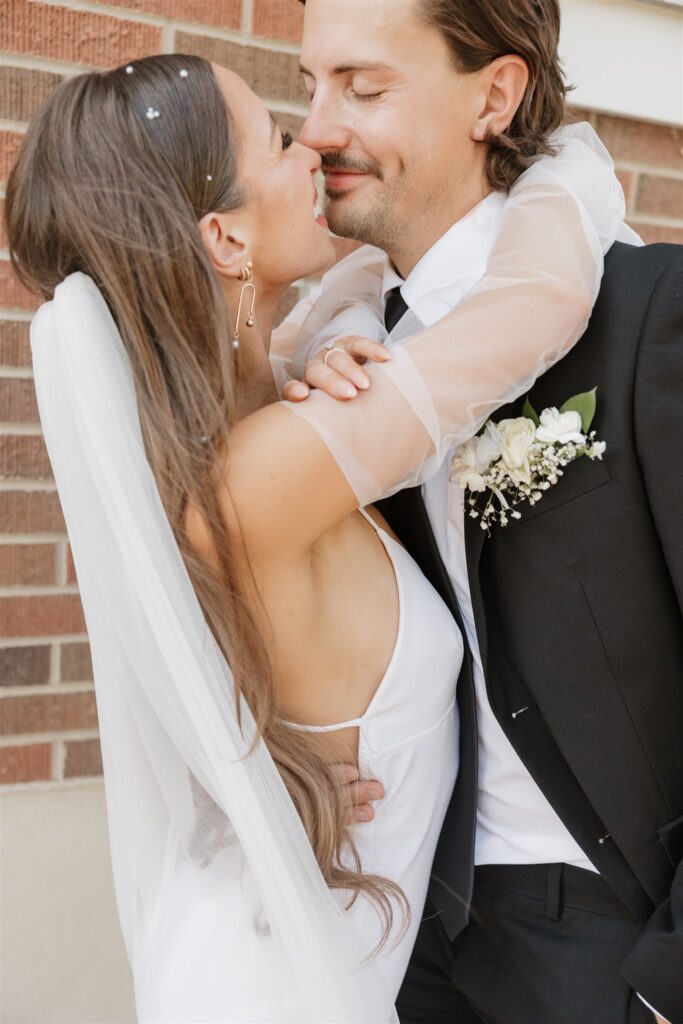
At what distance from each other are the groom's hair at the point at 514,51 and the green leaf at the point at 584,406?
698mm

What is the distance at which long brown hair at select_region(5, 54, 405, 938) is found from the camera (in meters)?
1.66

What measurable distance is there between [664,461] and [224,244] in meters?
0.86

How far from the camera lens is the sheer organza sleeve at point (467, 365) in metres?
1.68

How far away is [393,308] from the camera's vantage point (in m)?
2.38

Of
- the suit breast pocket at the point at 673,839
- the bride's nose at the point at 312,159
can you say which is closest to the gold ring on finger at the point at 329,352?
Result: the bride's nose at the point at 312,159

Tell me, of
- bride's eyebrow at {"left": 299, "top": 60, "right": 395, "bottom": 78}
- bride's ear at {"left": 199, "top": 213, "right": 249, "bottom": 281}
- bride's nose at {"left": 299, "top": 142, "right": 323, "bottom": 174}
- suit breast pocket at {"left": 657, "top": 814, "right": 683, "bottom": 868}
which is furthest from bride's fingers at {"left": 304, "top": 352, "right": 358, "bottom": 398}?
suit breast pocket at {"left": 657, "top": 814, "right": 683, "bottom": 868}

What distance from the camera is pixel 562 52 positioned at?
2.86m

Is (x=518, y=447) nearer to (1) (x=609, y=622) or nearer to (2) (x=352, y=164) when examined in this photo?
(1) (x=609, y=622)

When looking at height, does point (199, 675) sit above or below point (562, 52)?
below

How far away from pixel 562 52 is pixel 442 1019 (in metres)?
2.49

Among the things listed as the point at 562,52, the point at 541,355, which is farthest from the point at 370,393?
the point at 562,52

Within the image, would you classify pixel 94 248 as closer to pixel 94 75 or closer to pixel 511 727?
pixel 94 75

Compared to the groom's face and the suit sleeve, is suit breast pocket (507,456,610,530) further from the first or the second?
the groom's face

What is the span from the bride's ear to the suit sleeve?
28.9 inches
